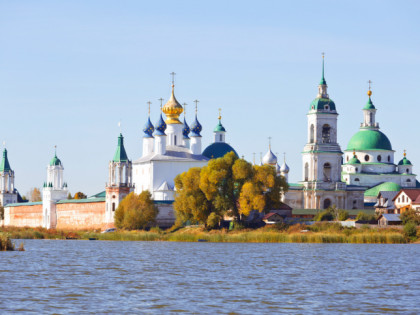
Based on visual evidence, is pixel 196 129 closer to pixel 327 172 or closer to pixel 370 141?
pixel 327 172

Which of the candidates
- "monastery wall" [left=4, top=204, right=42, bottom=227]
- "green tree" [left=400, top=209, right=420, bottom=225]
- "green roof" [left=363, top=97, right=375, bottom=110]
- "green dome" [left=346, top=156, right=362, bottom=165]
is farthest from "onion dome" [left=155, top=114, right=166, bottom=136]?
"green tree" [left=400, top=209, right=420, bottom=225]

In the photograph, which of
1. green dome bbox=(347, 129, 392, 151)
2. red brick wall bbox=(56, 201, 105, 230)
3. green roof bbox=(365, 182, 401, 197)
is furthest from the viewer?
green dome bbox=(347, 129, 392, 151)

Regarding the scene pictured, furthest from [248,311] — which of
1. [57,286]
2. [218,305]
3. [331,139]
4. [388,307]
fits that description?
[331,139]

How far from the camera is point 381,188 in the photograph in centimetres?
9338

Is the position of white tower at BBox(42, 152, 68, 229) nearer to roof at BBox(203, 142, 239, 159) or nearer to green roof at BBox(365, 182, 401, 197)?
roof at BBox(203, 142, 239, 159)

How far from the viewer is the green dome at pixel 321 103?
89.9m

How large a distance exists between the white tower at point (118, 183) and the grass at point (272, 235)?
10.3 metres

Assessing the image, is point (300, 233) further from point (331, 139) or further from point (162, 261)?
point (331, 139)

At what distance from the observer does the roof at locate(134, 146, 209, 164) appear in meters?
84.6

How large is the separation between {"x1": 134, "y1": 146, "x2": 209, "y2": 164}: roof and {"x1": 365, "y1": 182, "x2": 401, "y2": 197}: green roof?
59.3ft

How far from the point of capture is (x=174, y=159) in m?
84.5

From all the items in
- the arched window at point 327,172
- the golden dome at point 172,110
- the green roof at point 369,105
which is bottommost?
the arched window at point 327,172

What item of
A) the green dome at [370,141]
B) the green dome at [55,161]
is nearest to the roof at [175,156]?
the green dome at [55,161]

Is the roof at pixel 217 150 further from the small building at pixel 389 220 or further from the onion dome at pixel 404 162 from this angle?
the small building at pixel 389 220
